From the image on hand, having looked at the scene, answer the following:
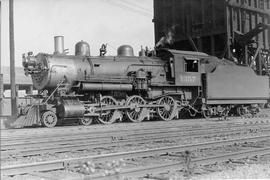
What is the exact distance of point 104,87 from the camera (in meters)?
15.7

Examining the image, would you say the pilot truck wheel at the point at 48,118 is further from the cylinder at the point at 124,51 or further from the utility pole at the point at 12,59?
the utility pole at the point at 12,59

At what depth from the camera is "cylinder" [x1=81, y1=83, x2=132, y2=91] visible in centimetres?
1525

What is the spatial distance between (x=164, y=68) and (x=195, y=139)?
297 inches

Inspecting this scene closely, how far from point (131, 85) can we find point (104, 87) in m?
1.36

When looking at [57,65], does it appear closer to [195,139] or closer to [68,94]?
[68,94]

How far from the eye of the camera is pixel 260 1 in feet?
98.4

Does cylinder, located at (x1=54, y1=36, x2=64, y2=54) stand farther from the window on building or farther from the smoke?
the smoke

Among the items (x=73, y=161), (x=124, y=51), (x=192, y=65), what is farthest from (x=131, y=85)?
(x=73, y=161)

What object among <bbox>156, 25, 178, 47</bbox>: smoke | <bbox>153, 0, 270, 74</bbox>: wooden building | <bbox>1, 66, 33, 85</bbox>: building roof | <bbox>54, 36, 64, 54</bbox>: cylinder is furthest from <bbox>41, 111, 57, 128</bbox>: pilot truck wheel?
<bbox>1, 66, 33, 85</bbox>: building roof

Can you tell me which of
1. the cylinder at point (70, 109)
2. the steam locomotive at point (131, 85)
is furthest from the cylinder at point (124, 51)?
the cylinder at point (70, 109)

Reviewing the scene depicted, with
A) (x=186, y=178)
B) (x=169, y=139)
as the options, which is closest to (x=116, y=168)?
(x=186, y=178)

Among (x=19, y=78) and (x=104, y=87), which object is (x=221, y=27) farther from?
(x=19, y=78)

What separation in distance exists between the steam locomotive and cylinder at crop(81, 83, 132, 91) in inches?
1.5

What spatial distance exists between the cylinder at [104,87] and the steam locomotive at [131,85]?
0.13 ft
